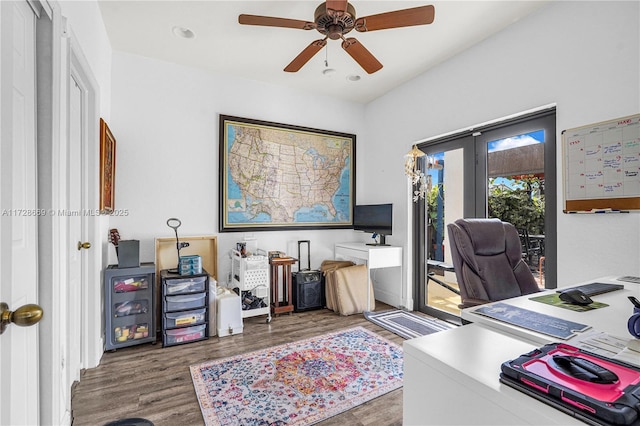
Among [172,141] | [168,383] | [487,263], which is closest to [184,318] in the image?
[168,383]

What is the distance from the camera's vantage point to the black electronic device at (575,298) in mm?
1368

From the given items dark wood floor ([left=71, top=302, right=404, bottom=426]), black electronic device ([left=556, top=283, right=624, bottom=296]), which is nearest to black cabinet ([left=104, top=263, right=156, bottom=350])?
dark wood floor ([left=71, top=302, right=404, bottom=426])

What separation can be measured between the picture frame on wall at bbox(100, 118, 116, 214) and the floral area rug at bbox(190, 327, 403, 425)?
5.11ft

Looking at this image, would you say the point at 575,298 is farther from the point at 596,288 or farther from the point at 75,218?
the point at 75,218

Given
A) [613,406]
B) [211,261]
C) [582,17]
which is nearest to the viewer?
[613,406]

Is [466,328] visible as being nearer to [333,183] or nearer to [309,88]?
[333,183]

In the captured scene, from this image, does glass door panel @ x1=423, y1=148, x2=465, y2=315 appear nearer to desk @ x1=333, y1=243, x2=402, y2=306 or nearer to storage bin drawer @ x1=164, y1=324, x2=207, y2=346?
desk @ x1=333, y1=243, x2=402, y2=306

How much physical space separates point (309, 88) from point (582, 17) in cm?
275

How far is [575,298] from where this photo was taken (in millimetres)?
1382

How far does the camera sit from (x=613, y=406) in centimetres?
61

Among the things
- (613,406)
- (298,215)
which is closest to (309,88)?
(298,215)

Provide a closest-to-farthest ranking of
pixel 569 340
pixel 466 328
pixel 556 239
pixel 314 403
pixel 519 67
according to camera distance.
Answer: pixel 569 340 → pixel 466 328 → pixel 314 403 → pixel 556 239 → pixel 519 67

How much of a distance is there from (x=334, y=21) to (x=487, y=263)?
6.31ft

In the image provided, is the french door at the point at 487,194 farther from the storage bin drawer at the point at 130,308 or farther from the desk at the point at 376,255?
the storage bin drawer at the point at 130,308
